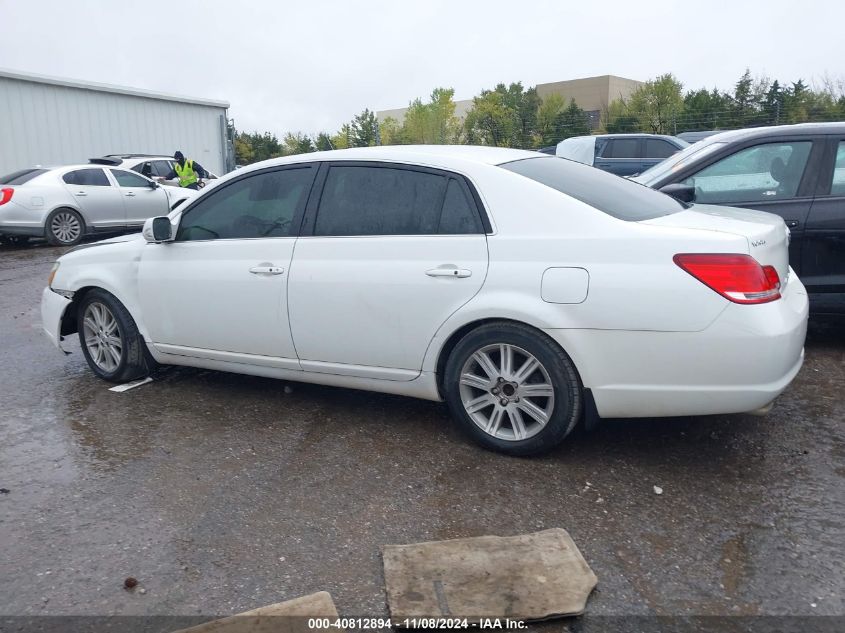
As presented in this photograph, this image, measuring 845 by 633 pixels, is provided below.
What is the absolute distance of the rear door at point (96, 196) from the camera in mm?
13742

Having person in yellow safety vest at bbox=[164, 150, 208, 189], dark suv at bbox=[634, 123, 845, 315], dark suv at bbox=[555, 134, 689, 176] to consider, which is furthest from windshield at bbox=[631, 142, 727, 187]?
person in yellow safety vest at bbox=[164, 150, 208, 189]

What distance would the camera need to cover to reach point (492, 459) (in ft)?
12.8

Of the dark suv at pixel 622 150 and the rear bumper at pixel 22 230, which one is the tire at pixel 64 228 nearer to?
the rear bumper at pixel 22 230

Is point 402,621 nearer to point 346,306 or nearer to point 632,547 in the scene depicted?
point 632,547

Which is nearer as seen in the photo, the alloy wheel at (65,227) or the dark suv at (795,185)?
the dark suv at (795,185)

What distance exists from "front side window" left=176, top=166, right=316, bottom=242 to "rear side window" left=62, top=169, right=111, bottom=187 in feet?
33.6

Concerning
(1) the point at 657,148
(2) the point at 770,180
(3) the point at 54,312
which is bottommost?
(3) the point at 54,312

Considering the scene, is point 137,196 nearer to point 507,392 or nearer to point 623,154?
point 623,154

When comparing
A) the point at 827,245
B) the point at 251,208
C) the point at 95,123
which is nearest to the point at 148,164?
the point at 95,123

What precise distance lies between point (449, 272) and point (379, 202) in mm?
675

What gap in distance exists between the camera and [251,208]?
4.69 meters

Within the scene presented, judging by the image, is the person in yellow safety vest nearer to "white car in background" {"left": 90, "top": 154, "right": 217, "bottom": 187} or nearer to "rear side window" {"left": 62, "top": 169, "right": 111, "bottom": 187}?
"white car in background" {"left": 90, "top": 154, "right": 217, "bottom": 187}

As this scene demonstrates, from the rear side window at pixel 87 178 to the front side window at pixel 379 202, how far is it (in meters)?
11.1

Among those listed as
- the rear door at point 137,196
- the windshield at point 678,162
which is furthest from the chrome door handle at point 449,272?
the rear door at point 137,196
